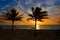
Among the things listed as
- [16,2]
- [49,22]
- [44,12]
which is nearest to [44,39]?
[49,22]

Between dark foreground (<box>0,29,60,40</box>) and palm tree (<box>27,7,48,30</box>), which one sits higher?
palm tree (<box>27,7,48,30</box>)

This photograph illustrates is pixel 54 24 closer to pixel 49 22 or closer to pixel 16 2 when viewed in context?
pixel 49 22

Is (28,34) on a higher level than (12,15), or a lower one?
lower

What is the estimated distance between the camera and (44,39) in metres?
3.39

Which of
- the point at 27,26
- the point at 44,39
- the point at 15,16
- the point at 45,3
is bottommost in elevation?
the point at 44,39

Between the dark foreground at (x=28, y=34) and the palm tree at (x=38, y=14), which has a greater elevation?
the palm tree at (x=38, y=14)

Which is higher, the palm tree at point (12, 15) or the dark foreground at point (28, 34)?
the palm tree at point (12, 15)

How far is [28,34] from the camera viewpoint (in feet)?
11.3

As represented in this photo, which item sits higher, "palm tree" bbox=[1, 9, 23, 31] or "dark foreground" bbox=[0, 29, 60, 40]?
"palm tree" bbox=[1, 9, 23, 31]

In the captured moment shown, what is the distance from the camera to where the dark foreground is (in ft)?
11.1

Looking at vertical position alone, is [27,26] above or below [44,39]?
above

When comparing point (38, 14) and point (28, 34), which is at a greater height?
point (38, 14)

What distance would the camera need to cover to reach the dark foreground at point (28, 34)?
11.1 feet

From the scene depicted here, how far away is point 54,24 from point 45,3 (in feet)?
1.77
